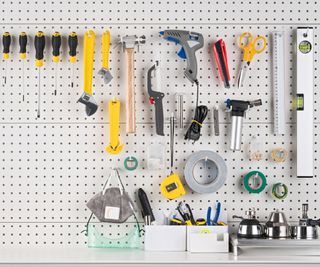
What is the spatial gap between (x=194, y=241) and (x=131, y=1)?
1.02 metres

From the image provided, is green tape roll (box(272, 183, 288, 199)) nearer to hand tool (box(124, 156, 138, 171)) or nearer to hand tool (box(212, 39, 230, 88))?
hand tool (box(212, 39, 230, 88))

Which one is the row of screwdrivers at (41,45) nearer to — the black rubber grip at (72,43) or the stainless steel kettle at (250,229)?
the black rubber grip at (72,43)

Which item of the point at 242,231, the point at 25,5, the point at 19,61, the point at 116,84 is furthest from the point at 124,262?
the point at 25,5

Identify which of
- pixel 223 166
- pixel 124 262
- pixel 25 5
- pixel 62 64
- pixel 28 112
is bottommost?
pixel 124 262

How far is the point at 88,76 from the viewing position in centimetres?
261

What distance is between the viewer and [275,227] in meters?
2.50

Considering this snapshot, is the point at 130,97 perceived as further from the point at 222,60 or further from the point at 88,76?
the point at 222,60

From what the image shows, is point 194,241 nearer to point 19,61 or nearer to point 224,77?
point 224,77

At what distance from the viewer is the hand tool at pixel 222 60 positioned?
2.62m

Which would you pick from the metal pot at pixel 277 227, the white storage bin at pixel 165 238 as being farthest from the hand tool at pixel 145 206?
the metal pot at pixel 277 227

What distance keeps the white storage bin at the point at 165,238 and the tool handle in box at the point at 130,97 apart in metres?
0.41

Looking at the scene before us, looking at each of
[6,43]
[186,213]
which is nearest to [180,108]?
[186,213]

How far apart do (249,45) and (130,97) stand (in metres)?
0.53

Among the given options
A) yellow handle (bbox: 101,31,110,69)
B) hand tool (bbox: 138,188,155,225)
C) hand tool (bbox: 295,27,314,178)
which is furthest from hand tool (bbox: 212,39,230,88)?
hand tool (bbox: 138,188,155,225)
